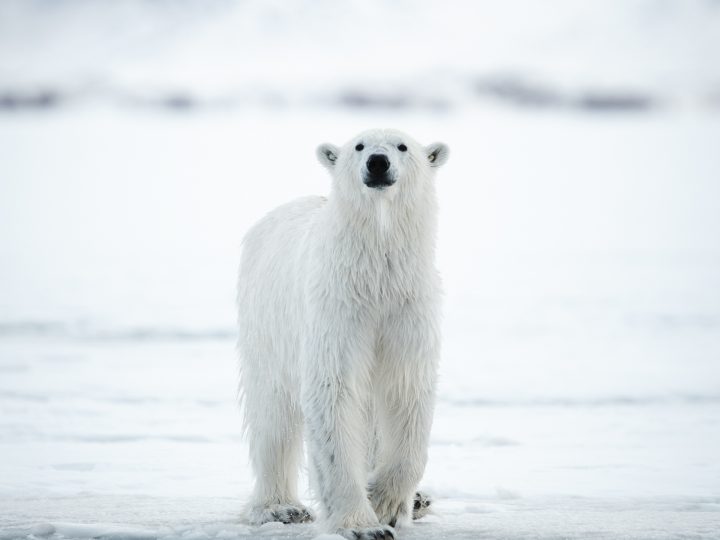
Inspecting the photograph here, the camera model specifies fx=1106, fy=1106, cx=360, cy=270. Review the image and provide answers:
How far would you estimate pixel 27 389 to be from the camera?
8336mm

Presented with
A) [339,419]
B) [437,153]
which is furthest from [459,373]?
A: [339,419]

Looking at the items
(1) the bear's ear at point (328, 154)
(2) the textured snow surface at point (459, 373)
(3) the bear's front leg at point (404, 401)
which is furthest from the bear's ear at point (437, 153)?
(2) the textured snow surface at point (459, 373)

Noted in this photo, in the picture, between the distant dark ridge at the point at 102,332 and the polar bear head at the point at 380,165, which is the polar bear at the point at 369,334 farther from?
the distant dark ridge at the point at 102,332

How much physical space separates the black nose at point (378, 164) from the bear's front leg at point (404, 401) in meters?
0.53

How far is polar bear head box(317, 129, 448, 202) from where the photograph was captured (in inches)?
167

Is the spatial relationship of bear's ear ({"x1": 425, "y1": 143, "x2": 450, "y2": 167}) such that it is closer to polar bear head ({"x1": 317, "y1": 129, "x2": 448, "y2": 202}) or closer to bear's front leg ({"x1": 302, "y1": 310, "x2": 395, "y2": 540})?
polar bear head ({"x1": 317, "y1": 129, "x2": 448, "y2": 202})

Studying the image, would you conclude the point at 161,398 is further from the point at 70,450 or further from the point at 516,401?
the point at 516,401

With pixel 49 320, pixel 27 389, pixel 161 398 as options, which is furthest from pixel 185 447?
pixel 49 320

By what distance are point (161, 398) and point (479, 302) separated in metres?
7.25

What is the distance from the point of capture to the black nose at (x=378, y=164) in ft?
13.9

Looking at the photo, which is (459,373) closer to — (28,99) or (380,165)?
(380,165)

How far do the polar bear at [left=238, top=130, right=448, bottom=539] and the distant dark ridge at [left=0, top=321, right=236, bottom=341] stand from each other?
23.2 ft

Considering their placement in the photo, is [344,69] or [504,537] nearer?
[504,537]

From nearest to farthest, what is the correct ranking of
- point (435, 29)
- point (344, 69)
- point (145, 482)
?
point (145, 482) → point (344, 69) → point (435, 29)
